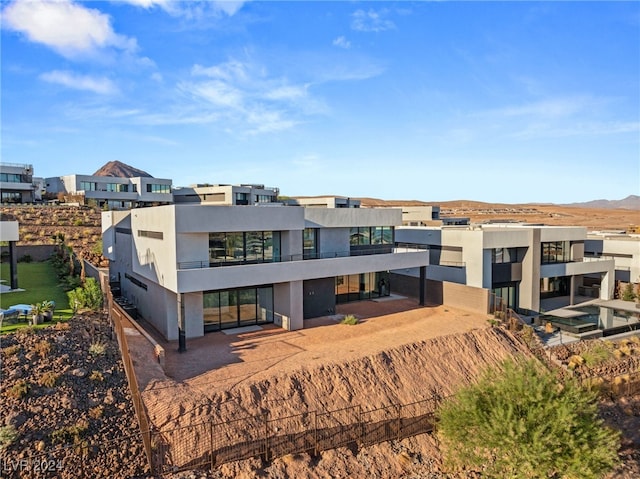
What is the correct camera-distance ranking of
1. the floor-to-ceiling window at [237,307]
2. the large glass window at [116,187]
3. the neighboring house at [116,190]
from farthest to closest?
the large glass window at [116,187] → the neighboring house at [116,190] → the floor-to-ceiling window at [237,307]

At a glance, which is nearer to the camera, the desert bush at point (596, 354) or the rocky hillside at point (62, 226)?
the desert bush at point (596, 354)

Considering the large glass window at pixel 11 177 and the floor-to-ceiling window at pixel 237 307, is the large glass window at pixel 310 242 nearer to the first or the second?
the floor-to-ceiling window at pixel 237 307

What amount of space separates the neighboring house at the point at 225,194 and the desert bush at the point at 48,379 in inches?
1999

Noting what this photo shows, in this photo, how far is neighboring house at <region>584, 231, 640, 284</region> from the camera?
35844 millimetres

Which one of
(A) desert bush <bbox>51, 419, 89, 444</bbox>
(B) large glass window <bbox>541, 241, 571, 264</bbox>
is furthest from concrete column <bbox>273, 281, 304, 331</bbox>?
(B) large glass window <bbox>541, 241, 571, 264</bbox>

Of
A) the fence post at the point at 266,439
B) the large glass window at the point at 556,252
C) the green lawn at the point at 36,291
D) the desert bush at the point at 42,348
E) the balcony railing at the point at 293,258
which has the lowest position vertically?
the fence post at the point at 266,439

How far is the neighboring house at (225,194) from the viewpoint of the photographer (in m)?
65.9

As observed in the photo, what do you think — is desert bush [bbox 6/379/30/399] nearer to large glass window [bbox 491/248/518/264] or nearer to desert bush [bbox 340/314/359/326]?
desert bush [bbox 340/314/359/326]

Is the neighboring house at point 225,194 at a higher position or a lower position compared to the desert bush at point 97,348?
higher

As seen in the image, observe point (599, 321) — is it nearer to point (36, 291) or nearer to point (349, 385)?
point (349, 385)

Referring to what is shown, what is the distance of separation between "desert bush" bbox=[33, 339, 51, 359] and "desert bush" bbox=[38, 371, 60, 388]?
3.75 feet

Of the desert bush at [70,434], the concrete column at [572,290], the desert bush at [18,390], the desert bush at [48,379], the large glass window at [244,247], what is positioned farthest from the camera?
the concrete column at [572,290]

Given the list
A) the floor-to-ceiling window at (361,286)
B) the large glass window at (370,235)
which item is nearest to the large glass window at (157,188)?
the floor-to-ceiling window at (361,286)

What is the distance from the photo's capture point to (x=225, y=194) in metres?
66.4
